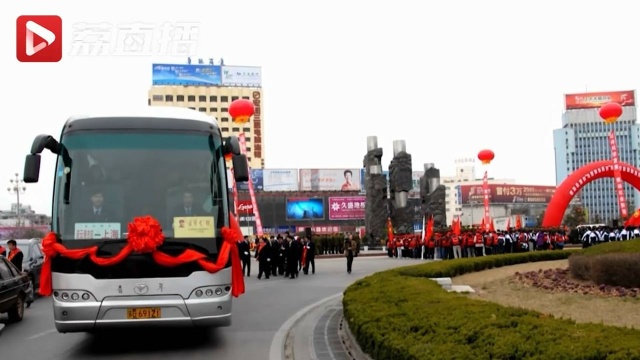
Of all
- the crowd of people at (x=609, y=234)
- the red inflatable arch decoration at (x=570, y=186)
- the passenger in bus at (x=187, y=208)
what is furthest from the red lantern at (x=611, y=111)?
the passenger in bus at (x=187, y=208)

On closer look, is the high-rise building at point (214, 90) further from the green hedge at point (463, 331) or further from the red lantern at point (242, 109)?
the green hedge at point (463, 331)

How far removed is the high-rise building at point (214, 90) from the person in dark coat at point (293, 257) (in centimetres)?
7638

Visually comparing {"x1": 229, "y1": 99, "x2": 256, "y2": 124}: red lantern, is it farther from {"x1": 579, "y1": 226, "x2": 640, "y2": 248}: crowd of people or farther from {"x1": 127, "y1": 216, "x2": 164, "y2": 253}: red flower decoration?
{"x1": 127, "y1": 216, "x2": 164, "y2": 253}: red flower decoration

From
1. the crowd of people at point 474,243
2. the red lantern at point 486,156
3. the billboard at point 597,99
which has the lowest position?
the crowd of people at point 474,243

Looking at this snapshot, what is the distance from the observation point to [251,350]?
8.90 metres

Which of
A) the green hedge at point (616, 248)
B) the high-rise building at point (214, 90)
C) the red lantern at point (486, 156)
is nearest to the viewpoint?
the green hedge at point (616, 248)

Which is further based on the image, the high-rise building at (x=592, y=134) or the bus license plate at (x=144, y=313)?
the high-rise building at (x=592, y=134)

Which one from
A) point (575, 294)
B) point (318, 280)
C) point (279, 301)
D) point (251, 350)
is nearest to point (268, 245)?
point (318, 280)

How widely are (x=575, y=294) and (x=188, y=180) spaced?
826cm

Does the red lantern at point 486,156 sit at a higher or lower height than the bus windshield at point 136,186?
higher

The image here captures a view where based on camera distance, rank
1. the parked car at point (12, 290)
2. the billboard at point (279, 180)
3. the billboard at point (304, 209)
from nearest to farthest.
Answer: the parked car at point (12, 290) < the billboard at point (304, 209) < the billboard at point (279, 180)

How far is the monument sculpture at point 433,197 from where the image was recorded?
47.0 meters

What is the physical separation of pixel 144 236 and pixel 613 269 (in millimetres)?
10069

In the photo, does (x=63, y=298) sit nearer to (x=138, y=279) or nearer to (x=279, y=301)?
(x=138, y=279)
